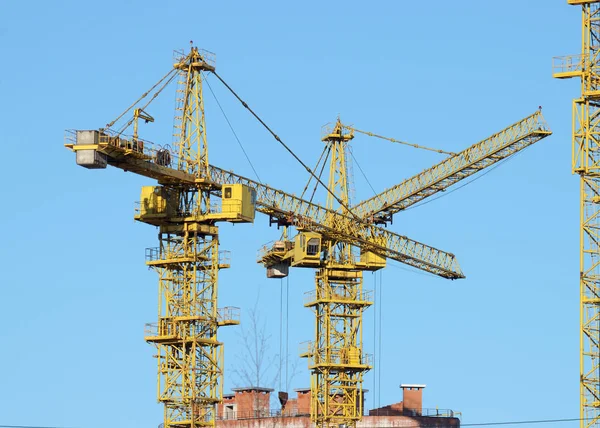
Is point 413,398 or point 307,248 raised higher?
point 307,248

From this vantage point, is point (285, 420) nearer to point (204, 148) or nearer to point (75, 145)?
point (204, 148)

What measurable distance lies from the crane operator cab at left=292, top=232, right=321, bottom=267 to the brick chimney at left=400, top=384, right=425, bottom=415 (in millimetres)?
15697

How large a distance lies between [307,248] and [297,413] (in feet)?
59.5

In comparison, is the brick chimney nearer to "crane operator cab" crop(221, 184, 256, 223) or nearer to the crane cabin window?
the crane cabin window

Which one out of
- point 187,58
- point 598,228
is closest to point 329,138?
point 187,58

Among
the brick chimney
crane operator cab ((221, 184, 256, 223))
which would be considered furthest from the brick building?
crane operator cab ((221, 184, 256, 223))

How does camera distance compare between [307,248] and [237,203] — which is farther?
[307,248]

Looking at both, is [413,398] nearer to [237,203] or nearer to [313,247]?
[313,247]

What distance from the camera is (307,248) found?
116 meters

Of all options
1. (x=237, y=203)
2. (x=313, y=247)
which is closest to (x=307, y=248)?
(x=313, y=247)

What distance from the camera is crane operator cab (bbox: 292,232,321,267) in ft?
379

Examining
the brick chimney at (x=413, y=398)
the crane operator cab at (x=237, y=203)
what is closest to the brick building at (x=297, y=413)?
the brick chimney at (x=413, y=398)

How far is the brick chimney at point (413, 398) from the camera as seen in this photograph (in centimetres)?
12631

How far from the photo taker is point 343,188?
123 meters
